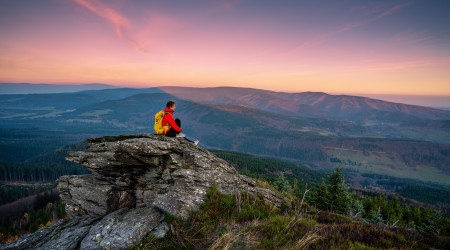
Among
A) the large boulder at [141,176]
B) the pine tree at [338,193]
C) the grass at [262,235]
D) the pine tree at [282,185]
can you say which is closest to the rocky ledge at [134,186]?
the large boulder at [141,176]

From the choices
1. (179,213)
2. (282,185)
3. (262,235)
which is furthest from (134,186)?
(282,185)

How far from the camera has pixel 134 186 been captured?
1084cm

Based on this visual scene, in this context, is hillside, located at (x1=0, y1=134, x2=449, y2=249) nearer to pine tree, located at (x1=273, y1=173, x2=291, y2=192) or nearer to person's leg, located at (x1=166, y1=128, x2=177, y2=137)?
person's leg, located at (x1=166, y1=128, x2=177, y2=137)

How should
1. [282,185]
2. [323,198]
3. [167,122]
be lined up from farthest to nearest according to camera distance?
1. [282,185]
2. [323,198]
3. [167,122]

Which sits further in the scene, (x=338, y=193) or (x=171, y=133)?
(x=338, y=193)

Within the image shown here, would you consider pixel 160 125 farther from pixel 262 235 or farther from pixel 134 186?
pixel 262 235

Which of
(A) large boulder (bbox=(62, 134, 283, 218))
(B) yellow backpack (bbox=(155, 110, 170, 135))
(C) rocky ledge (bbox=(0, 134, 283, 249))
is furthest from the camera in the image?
(B) yellow backpack (bbox=(155, 110, 170, 135))

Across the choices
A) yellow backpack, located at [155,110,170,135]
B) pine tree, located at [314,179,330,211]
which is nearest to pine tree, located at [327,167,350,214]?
pine tree, located at [314,179,330,211]

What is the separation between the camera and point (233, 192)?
32.0 ft

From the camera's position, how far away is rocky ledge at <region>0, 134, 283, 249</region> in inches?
314

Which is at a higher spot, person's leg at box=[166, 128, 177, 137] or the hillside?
person's leg at box=[166, 128, 177, 137]

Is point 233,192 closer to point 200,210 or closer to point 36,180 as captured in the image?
point 200,210

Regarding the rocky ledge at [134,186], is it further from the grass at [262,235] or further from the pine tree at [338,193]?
the pine tree at [338,193]

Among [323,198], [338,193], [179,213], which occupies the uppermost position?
[179,213]
